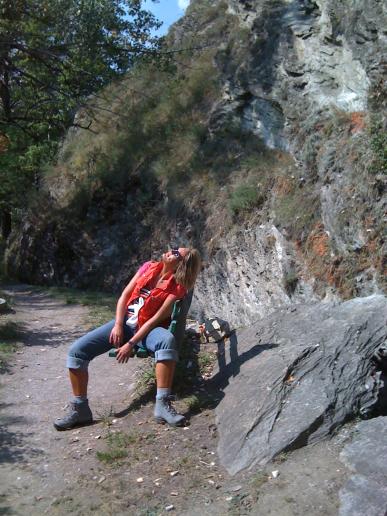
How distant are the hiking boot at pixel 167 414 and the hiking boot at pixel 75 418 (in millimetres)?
604

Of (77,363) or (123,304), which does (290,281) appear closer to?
(123,304)

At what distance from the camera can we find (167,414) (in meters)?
5.09

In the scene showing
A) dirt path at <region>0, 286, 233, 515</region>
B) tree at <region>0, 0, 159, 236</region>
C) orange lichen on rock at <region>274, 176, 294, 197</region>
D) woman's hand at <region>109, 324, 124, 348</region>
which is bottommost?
dirt path at <region>0, 286, 233, 515</region>

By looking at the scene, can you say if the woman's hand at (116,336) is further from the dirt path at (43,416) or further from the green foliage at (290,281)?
the green foliage at (290,281)

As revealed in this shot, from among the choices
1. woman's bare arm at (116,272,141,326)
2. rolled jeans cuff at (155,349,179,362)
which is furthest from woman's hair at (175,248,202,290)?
rolled jeans cuff at (155,349,179,362)

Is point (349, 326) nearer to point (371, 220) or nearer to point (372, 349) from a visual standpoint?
point (372, 349)

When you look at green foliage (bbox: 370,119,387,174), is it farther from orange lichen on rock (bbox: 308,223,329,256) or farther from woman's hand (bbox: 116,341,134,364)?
woman's hand (bbox: 116,341,134,364)

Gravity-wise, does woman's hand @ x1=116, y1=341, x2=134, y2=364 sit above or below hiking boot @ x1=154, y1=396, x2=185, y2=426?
above

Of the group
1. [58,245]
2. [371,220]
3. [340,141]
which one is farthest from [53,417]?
[58,245]

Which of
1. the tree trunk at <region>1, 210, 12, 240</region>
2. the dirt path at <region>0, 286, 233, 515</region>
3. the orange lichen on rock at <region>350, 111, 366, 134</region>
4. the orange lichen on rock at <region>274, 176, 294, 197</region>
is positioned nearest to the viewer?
the dirt path at <region>0, 286, 233, 515</region>

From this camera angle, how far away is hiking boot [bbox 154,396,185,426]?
5.04 metres

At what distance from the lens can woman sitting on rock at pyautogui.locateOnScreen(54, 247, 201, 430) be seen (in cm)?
516

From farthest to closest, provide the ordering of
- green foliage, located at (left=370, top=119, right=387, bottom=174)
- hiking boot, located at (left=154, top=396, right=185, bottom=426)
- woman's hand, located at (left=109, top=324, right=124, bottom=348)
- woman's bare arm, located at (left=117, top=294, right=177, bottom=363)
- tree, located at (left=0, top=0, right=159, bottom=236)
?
tree, located at (left=0, top=0, right=159, bottom=236) → green foliage, located at (left=370, top=119, right=387, bottom=174) → woman's hand, located at (left=109, top=324, right=124, bottom=348) → woman's bare arm, located at (left=117, top=294, right=177, bottom=363) → hiking boot, located at (left=154, top=396, right=185, bottom=426)

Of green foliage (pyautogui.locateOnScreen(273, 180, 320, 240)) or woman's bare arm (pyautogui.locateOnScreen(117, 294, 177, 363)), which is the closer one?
woman's bare arm (pyautogui.locateOnScreen(117, 294, 177, 363))
